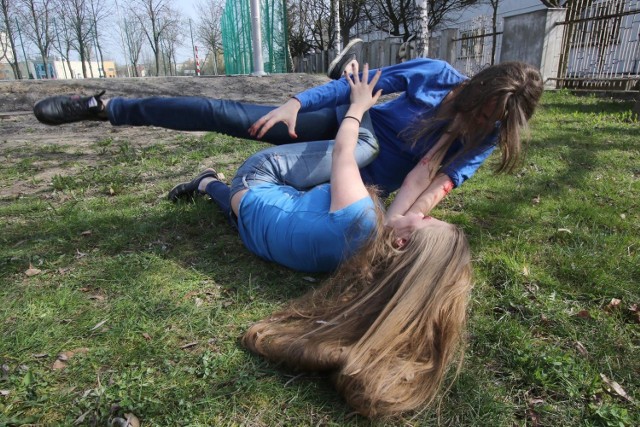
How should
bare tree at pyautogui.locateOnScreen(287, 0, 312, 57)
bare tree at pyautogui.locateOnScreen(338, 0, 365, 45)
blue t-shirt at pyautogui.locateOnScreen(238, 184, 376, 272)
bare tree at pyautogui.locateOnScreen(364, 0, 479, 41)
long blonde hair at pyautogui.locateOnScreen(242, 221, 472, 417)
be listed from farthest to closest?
bare tree at pyautogui.locateOnScreen(287, 0, 312, 57)
bare tree at pyautogui.locateOnScreen(338, 0, 365, 45)
bare tree at pyautogui.locateOnScreen(364, 0, 479, 41)
blue t-shirt at pyautogui.locateOnScreen(238, 184, 376, 272)
long blonde hair at pyautogui.locateOnScreen(242, 221, 472, 417)

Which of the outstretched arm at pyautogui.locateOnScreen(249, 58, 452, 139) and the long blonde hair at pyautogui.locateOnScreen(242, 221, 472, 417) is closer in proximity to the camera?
the long blonde hair at pyautogui.locateOnScreen(242, 221, 472, 417)

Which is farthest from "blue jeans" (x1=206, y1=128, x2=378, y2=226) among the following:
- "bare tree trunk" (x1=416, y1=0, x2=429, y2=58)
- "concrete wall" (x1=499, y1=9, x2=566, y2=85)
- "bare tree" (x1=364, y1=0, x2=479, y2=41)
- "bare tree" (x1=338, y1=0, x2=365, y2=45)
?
"bare tree" (x1=338, y1=0, x2=365, y2=45)

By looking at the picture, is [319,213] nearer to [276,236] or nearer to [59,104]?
[276,236]

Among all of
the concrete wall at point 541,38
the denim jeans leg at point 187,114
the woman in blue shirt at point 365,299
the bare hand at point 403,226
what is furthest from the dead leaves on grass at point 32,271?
the concrete wall at point 541,38

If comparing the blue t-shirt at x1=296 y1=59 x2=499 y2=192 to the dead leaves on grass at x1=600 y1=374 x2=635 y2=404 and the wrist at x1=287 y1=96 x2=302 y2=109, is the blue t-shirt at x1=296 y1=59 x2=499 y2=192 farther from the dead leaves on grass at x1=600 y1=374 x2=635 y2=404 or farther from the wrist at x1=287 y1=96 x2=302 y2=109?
the dead leaves on grass at x1=600 y1=374 x2=635 y2=404

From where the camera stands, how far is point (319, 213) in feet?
6.66

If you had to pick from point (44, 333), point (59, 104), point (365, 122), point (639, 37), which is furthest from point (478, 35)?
point (44, 333)

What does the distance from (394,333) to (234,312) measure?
2.71 ft

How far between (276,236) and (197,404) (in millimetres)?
894

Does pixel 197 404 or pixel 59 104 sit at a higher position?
pixel 59 104

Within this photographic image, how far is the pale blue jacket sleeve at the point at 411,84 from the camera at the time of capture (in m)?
2.71

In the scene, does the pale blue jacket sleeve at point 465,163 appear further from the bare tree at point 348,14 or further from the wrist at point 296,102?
the bare tree at point 348,14

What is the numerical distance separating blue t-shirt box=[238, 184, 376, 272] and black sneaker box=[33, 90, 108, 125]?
1.13 meters

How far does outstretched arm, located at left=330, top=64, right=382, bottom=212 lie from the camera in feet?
6.44
